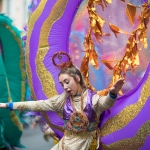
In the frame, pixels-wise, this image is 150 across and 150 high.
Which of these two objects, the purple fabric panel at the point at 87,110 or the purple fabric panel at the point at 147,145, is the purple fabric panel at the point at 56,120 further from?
the purple fabric panel at the point at 147,145

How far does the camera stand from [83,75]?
4.62m

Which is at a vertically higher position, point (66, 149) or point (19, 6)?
point (66, 149)

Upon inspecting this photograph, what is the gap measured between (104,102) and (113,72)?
0.46 metres

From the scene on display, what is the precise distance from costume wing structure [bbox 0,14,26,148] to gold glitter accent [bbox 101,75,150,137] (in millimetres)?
2260

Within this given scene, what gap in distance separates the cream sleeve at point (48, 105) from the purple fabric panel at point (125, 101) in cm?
39

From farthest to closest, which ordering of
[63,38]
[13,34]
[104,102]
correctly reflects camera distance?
[13,34] < [63,38] < [104,102]

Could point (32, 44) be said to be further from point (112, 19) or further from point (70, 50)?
point (112, 19)

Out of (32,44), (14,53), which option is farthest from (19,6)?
(32,44)

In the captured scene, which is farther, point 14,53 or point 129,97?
point 14,53

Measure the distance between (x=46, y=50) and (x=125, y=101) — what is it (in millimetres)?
1080

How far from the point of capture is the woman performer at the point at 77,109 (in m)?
4.19

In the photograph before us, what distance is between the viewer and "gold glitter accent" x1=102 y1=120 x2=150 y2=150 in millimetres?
3975

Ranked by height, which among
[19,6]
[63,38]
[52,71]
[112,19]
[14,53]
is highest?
[112,19]

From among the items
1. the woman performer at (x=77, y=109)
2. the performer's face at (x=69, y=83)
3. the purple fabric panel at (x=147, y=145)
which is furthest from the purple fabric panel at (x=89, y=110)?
the purple fabric panel at (x=147, y=145)
